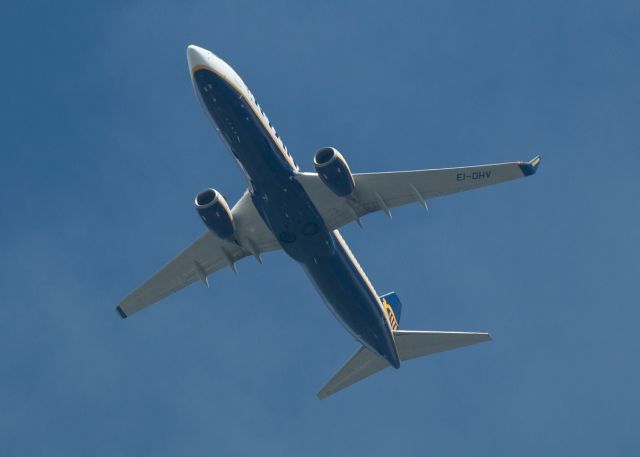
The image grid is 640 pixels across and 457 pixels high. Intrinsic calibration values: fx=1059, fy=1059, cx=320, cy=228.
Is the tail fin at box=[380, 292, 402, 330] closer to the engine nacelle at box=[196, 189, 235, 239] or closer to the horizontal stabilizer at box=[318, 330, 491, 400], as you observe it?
the horizontal stabilizer at box=[318, 330, 491, 400]

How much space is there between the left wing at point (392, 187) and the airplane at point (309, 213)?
5 cm

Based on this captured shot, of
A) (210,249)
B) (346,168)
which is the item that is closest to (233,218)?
(210,249)

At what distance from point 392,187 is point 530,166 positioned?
7.41 meters

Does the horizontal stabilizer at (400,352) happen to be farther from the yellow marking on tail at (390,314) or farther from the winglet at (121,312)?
the winglet at (121,312)

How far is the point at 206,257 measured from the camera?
63.2 m

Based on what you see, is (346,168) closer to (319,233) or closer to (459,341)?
(319,233)

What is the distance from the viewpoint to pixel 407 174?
55969 millimetres

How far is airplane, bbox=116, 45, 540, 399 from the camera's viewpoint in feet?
174

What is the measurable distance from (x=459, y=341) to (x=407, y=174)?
11.4 metres

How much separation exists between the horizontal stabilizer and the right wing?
9.04 m

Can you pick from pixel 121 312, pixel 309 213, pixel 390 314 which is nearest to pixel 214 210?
pixel 309 213

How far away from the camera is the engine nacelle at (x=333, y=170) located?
5403 centimetres

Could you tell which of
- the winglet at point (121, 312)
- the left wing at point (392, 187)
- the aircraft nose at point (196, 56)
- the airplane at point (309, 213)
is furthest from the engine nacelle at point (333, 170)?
the winglet at point (121, 312)

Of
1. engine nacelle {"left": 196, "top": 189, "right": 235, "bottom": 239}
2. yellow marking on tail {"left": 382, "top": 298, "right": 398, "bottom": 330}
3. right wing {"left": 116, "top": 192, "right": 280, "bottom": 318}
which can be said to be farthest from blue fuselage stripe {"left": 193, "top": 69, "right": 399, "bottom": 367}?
right wing {"left": 116, "top": 192, "right": 280, "bottom": 318}
